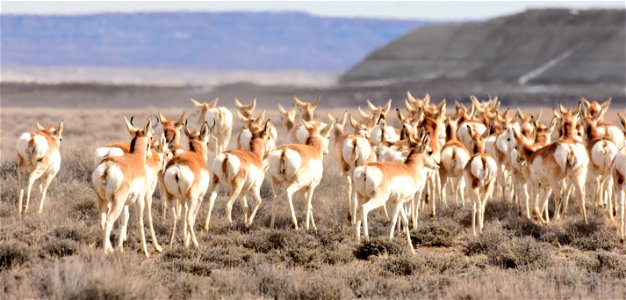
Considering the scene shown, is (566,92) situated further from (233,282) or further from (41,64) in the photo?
(41,64)

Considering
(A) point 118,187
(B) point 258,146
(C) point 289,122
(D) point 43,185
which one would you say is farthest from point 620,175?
(D) point 43,185

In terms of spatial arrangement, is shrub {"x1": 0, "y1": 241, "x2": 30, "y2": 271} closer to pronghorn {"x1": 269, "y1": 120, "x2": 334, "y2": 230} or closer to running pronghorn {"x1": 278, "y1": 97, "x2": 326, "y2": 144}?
pronghorn {"x1": 269, "y1": 120, "x2": 334, "y2": 230}

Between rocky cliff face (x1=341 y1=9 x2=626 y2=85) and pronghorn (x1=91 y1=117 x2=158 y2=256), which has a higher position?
rocky cliff face (x1=341 y1=9 x2=626 y2=85)

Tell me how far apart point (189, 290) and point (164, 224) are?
451 cm

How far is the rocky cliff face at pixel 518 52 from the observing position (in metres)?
91.1

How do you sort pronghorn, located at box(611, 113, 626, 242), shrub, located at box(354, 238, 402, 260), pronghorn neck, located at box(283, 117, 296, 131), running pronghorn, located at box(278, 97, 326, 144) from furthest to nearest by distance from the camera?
pronghorn neck, located at box(283, 117, 296, 131), running pronghorn, located at box(278, 97, 326, 144), pronghorn, located at box(611, 113, 626, 242), shrub, located at box(354, 238, 402, 260)

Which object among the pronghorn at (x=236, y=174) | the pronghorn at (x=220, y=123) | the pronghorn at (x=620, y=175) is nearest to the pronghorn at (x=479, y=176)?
the pronghorn at (x=620, y=175)

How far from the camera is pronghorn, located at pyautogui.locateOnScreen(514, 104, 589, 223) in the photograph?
15.3m

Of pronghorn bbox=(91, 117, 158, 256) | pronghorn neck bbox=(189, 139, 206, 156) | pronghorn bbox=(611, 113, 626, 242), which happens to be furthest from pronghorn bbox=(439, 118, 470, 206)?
pronghorn bbox=(91, 117, 158, 256)

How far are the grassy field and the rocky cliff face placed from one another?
71.9 meters

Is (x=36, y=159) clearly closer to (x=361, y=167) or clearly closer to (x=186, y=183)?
(x=186, y=183)

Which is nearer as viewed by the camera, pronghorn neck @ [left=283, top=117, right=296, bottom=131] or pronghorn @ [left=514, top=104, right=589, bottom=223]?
pronghorn @ [left=514, top=104, right=589, bottom=223]

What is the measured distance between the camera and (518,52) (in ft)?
340

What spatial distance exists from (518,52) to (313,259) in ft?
308
